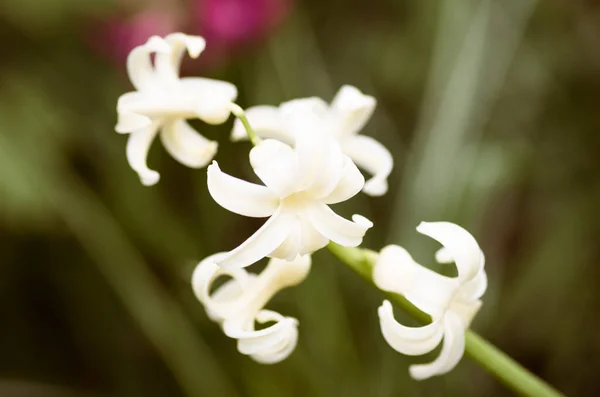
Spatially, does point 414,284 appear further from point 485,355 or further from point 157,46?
point 157,46

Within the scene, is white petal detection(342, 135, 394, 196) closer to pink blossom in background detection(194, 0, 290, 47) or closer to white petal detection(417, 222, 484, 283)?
white petal detection(417, 222, 484, 283)

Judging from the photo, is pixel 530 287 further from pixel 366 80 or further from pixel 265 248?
pixel 265 248

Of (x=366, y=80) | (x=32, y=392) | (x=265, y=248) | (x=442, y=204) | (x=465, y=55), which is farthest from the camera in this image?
(x=366, y=80)

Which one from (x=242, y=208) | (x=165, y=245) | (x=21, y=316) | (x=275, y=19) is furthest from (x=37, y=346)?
(x=242, y=208)

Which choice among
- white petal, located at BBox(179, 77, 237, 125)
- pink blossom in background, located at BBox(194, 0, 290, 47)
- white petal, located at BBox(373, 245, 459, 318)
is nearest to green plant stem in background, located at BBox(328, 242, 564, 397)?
white petal, located at BBox(373, 245, 459, 318)

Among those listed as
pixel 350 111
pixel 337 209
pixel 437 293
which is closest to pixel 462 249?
pixel 437 293

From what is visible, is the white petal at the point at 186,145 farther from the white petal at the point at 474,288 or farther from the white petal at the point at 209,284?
the white petal at the point at 474,288
